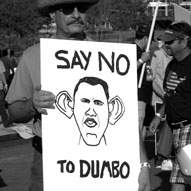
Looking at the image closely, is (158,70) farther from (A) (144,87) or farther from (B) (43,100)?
(B) (43,100)

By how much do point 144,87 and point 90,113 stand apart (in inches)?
239

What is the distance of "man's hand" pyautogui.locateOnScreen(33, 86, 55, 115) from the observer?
132 inches

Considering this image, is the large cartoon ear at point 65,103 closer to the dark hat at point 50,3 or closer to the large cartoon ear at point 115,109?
the large cartoon ear at point 115,109

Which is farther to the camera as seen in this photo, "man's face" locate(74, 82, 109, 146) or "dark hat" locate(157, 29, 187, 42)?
"dark hat" locate(157, 29, 187, 42)

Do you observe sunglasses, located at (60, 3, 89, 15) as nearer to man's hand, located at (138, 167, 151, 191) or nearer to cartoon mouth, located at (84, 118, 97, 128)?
cartoon mouth, located at (84, 118, 97, 128)

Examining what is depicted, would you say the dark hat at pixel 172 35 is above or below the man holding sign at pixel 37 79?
below

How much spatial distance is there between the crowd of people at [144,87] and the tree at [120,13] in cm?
3457

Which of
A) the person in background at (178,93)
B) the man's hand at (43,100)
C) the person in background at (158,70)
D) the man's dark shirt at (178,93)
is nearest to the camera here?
the man's hand at (43,100)

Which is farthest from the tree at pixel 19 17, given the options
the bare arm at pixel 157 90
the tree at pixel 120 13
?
the bare arm at pixel 157 90

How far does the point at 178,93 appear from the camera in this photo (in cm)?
644

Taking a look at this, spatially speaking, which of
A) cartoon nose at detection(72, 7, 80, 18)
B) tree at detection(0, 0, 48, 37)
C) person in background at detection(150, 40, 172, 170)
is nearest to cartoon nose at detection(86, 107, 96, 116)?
cartoon nose at detection(72, 7, 80, 18)

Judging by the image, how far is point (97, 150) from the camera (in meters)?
3.50

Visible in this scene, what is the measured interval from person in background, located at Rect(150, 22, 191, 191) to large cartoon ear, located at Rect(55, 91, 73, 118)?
2.73m

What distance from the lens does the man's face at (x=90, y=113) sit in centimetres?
348
